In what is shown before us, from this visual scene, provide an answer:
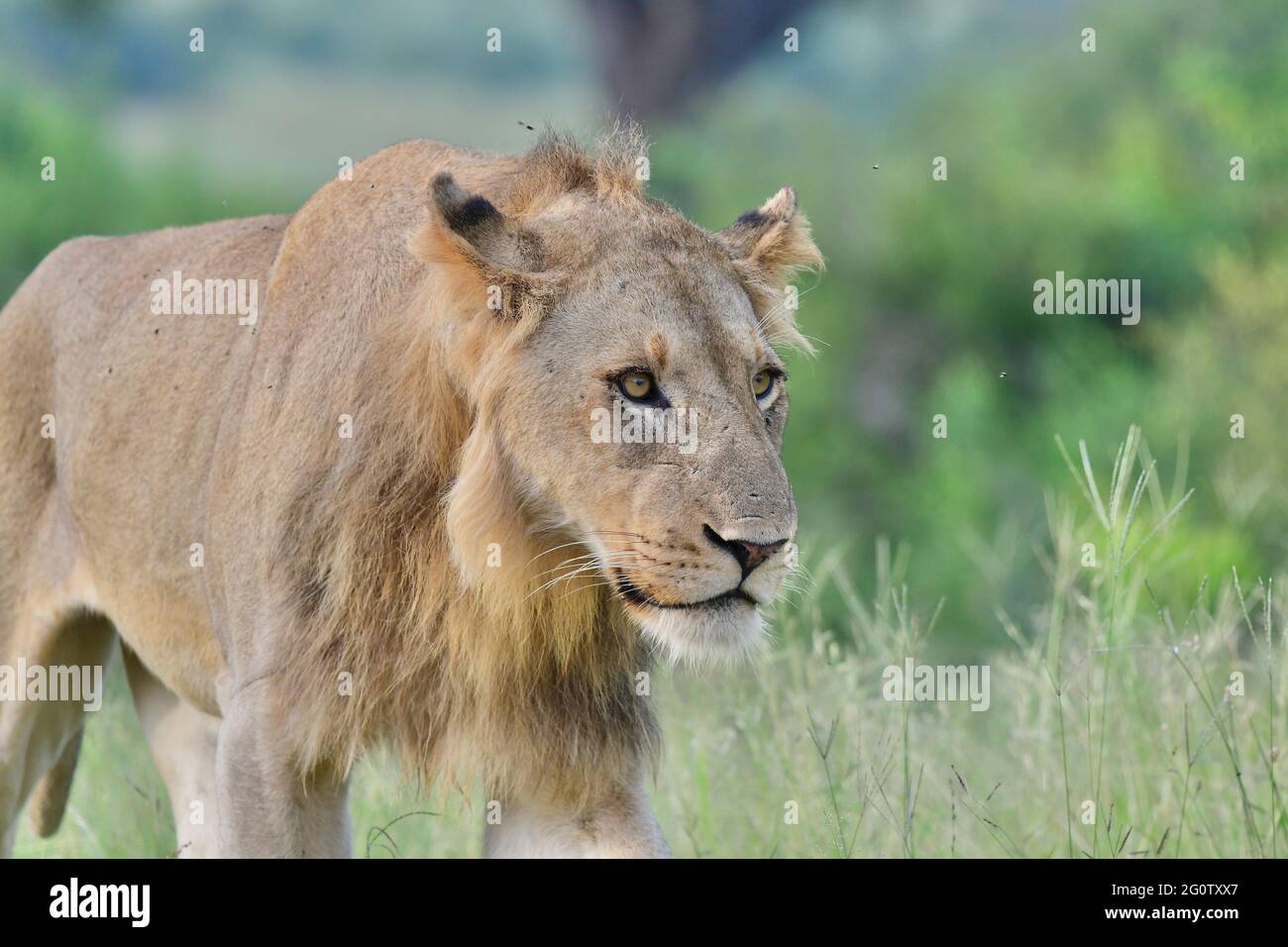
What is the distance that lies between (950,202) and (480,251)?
20001 mm

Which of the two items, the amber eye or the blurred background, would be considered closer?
the amber eye

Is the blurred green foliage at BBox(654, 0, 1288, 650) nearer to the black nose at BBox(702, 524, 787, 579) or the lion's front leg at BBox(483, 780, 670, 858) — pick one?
the lion's front leg at BBox(483, 780, 670, 858)

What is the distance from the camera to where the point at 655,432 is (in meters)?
3.97

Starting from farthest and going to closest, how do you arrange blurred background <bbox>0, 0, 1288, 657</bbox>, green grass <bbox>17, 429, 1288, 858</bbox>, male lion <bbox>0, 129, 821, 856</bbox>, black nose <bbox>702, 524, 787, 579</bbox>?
blurred background <bbox>0, 0, 1288, 657</bbox> < green grass <bbox>17, 429, 1288, 858</bbox> < male lion <bbox>0, 129, 821, 856</bbox> < black nose <bbox>702, 524, 787, 579</bbox>

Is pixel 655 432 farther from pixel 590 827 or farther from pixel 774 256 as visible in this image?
pixel 590 827

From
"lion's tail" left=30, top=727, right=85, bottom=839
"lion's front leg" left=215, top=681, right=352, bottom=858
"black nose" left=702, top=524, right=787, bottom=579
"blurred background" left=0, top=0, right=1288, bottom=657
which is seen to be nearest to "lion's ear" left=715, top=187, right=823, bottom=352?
"black nose" left=702, top=524, right=787, bottom=579

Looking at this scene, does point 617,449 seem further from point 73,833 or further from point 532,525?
point 73,833

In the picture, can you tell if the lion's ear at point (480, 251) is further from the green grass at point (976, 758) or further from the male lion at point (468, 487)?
the green grass at point (976, 758)

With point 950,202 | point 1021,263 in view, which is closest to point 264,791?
point 1021,263

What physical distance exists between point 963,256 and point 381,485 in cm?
1944

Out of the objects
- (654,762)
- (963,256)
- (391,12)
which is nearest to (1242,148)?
(963,256)

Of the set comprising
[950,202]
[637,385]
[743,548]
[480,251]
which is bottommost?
[743,548]

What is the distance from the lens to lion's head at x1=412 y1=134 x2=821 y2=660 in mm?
3930

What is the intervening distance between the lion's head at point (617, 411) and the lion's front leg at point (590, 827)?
0.58 metres
